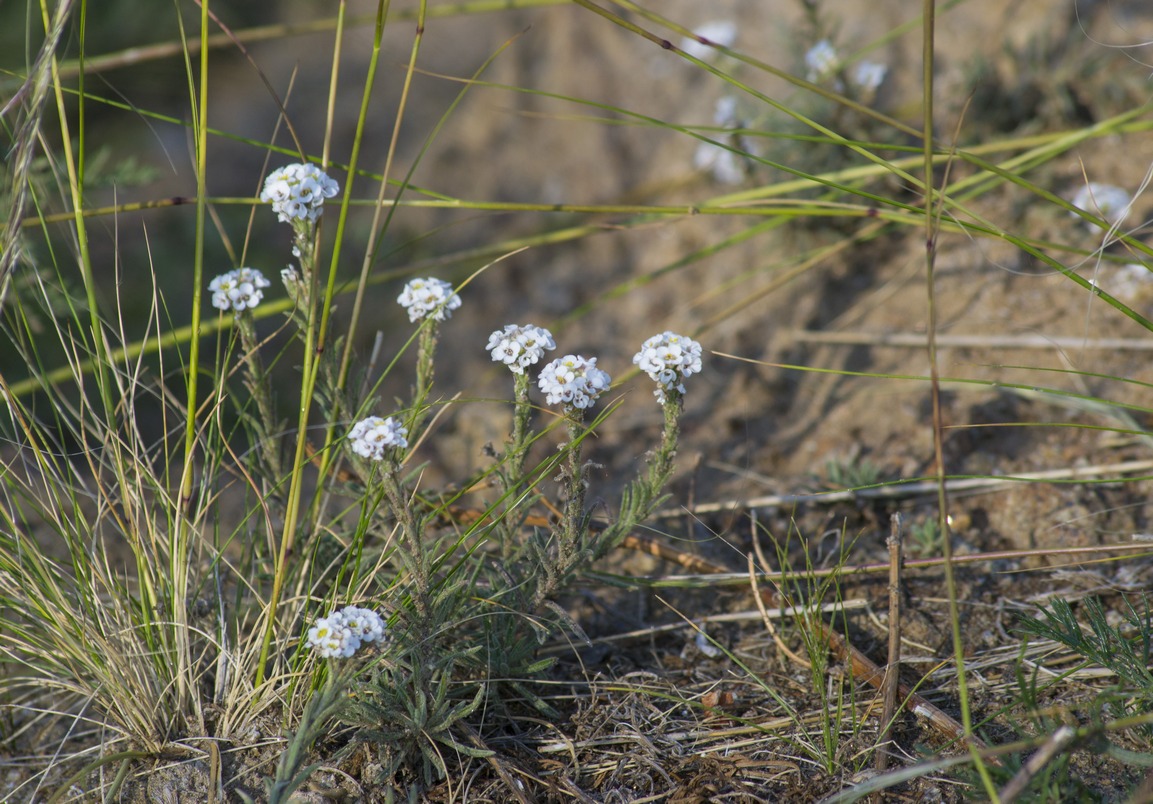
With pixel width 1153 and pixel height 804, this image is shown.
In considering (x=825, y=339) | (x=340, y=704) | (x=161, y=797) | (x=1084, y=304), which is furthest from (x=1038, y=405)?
(x=161, y=797)

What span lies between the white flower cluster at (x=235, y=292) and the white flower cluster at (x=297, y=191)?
0.18 meters

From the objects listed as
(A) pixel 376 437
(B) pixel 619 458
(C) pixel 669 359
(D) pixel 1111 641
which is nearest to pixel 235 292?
(A) pixel 376 437

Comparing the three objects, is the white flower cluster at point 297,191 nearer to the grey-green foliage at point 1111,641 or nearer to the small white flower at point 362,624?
the small white flower at point 362,624

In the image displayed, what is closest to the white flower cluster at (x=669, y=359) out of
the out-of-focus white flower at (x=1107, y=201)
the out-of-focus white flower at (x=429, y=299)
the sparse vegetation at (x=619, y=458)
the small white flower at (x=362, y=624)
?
the sparse vegetation at (x=619, y=458)

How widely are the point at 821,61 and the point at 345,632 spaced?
2357 mm

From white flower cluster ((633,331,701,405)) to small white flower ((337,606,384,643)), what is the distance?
2.02 feet

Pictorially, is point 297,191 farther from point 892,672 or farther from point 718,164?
point 718,164

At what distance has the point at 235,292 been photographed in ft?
5.44

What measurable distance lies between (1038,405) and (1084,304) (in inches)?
15.4

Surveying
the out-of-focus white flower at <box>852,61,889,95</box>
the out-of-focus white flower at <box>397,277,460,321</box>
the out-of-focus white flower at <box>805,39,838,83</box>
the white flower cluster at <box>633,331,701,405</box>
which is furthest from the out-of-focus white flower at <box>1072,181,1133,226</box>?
the out-of-focus white flower at <box>397,277,460,321</box>

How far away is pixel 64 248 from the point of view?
122 inches

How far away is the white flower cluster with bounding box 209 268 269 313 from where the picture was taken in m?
1.65

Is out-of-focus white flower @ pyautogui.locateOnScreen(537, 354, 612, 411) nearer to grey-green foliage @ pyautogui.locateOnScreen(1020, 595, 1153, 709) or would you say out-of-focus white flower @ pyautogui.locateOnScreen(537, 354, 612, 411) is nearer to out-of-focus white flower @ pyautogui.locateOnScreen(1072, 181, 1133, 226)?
grey-green foliage @ pyautogui.locateOnScreen(1020, 595, 1153, 709)

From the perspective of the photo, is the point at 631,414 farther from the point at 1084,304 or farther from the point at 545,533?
the point at 1084,304
